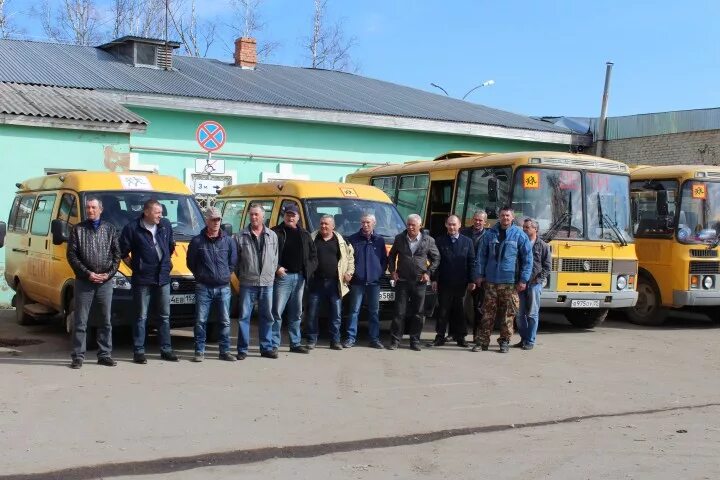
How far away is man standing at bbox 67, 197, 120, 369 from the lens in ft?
33.3

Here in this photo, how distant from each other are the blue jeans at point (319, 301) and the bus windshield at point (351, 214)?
1.34 metres

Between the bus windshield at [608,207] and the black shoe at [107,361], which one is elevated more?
the bus windshield at [608,207]

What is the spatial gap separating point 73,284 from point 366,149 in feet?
42.6

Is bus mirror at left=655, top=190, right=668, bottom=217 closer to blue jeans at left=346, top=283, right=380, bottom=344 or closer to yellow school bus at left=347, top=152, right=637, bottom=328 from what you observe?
yellow school bus at left=347, top=152, right=637, bottom=328

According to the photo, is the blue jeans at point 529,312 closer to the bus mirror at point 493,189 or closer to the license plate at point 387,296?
the license plate at point 387,296

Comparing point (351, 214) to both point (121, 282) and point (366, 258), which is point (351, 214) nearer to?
point (366, 258)

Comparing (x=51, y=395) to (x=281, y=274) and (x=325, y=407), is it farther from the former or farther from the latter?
(x=281, y=274)

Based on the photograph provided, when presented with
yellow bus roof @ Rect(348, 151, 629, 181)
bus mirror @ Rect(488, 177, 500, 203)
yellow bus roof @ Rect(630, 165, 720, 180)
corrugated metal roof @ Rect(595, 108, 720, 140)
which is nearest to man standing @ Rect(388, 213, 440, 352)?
bus mirror @ Rect(488, 177, 500, 203)

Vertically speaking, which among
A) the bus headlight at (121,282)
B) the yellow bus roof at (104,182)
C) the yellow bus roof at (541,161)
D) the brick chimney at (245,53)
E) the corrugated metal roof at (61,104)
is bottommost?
the bus headlight at (121,282)

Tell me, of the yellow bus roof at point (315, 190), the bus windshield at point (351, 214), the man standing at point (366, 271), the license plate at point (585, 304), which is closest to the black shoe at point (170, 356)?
the man standing at point (366, 271)

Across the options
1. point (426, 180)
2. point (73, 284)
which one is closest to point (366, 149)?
point (426, 180)

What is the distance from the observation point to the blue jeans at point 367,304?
12242 mm

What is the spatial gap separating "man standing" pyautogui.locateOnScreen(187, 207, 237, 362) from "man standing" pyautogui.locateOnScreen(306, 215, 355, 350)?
1.31 metres

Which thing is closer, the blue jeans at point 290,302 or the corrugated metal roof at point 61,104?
the blue jeans at point 290,302
